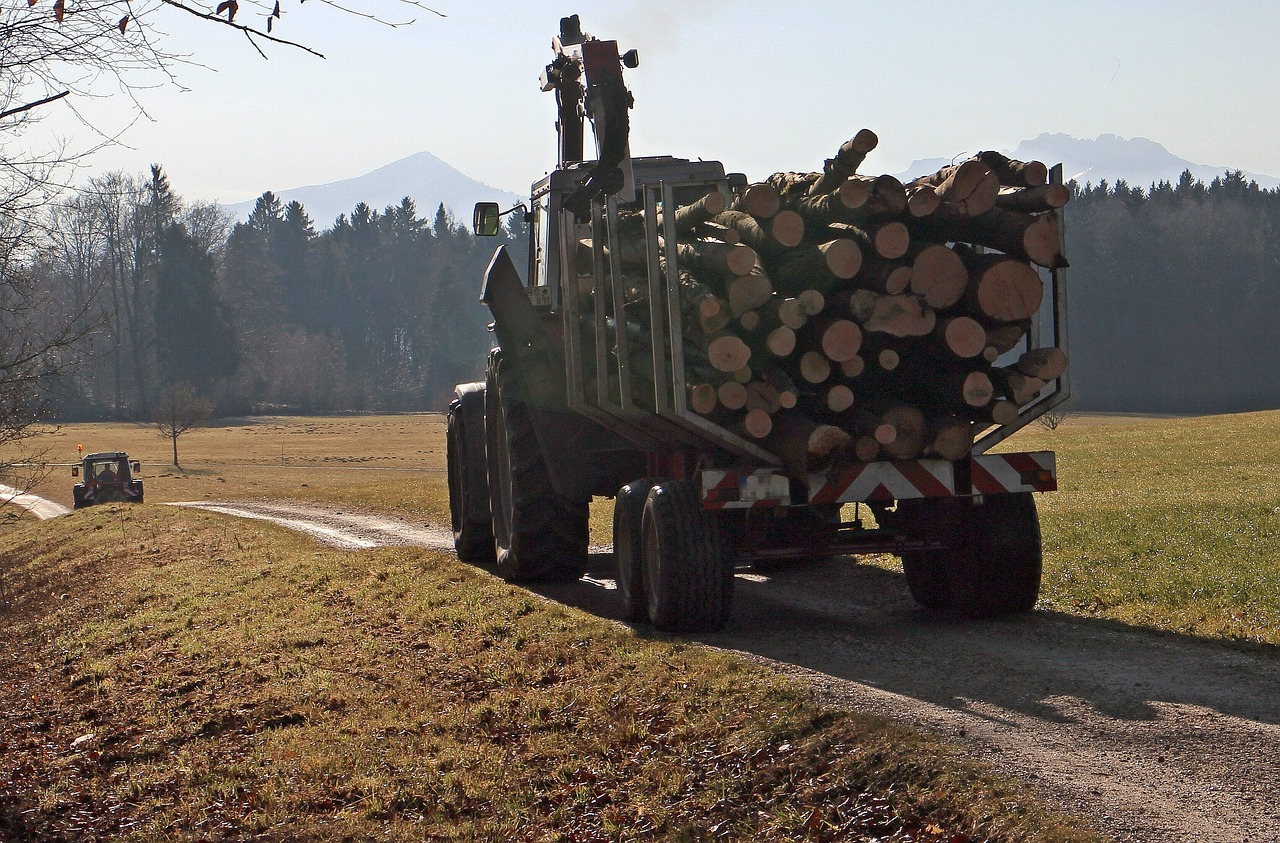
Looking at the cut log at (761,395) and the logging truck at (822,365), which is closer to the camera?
the logging truck at (822,365)

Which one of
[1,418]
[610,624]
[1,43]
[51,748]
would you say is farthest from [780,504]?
[1,418]

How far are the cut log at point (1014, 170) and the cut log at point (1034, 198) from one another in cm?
5

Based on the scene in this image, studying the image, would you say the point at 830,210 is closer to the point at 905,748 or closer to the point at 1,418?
the point at 905,748

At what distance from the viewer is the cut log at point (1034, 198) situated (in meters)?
8.49

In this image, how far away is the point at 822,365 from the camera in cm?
871

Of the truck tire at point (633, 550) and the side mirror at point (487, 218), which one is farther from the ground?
the side mirror at point (487, 218)

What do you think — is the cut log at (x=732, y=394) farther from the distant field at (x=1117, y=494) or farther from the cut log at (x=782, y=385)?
the distant field at (x=1117, y=494)

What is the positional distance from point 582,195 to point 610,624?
130 inches

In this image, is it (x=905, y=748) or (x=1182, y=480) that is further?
(x=1182, y=480)

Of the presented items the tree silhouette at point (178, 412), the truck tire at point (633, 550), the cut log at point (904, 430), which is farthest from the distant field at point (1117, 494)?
the truck tire at point (633, 550)

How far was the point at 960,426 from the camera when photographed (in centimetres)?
892

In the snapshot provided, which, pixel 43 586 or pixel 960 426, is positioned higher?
pixel 960 426

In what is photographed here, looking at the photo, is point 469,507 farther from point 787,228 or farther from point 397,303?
point 397,303

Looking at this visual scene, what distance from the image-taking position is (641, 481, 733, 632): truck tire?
9.14 m
